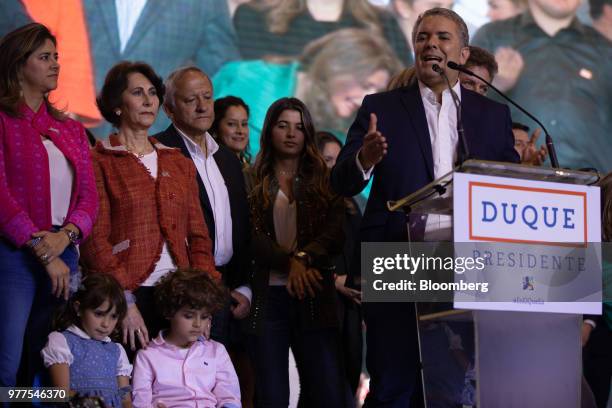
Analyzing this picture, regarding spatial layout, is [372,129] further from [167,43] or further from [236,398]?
[167,43]

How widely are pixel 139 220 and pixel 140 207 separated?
45mm

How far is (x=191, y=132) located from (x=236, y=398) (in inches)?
42.2

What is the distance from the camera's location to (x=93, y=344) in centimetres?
335

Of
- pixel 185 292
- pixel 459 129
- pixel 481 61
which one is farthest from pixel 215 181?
pixel 481 61

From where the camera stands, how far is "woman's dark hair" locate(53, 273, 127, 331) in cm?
332

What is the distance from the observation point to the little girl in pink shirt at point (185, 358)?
11.3ft

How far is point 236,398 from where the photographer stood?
358cm

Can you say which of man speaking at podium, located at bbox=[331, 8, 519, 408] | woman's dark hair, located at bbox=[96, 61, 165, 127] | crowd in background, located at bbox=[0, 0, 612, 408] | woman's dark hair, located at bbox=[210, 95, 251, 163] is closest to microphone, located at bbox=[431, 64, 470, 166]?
man speaking at podium, located at bbox=[331, 8, 519, 408]

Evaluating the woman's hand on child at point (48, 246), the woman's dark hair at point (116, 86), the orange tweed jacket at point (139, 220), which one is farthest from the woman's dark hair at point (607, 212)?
the woman's hand on child at point (48, 246)

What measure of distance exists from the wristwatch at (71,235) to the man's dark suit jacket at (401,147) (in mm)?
858

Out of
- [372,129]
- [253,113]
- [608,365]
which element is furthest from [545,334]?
[253,113]

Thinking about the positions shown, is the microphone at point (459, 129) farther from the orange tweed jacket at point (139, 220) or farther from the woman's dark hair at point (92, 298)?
the woman's dark hair at point (92, 298)

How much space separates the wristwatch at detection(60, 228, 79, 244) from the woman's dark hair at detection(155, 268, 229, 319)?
1.09 feet

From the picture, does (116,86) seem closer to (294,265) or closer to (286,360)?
(294,265)
